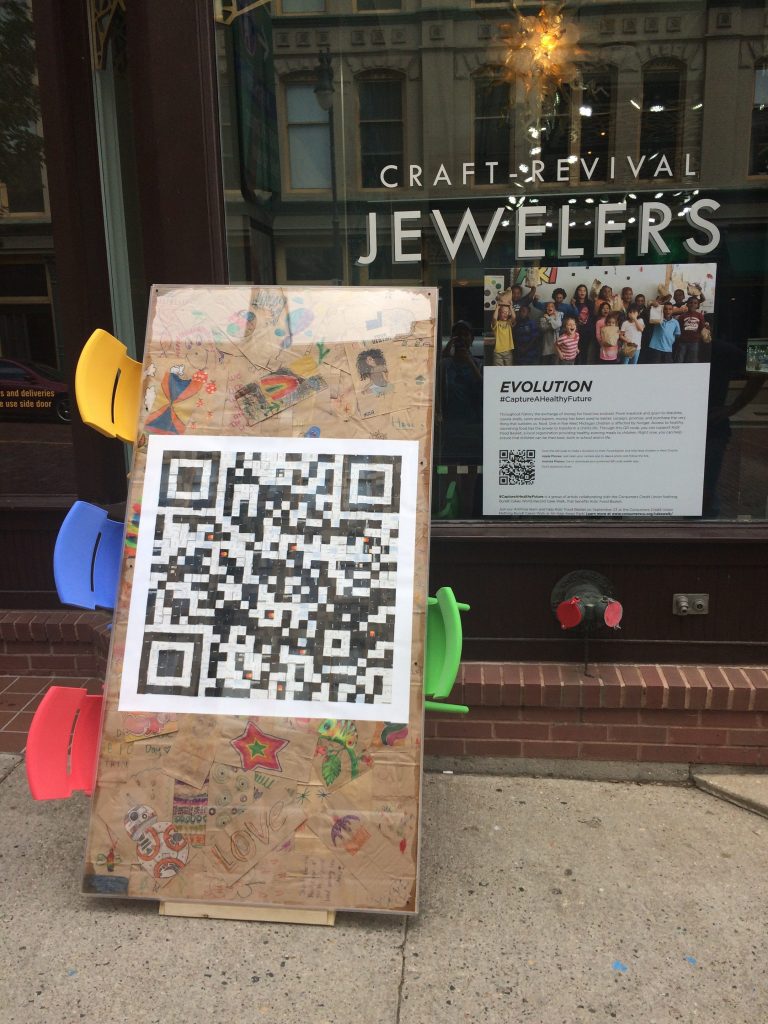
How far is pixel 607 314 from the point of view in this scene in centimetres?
354

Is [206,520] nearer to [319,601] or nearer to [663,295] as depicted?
[319,601]

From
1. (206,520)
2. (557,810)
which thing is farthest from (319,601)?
(557,810)

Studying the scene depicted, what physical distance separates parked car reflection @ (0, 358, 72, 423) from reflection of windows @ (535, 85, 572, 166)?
106 inches

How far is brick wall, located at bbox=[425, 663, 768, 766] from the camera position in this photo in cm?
348

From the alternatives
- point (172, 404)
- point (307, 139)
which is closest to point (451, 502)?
point (172, 404)

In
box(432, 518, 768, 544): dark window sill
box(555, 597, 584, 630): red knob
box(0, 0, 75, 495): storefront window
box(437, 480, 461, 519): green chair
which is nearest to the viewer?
box(555, 597, 584, 630): red knob

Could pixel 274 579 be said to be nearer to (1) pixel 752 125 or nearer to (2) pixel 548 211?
(2) pixel 548 211

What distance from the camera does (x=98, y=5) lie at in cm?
374

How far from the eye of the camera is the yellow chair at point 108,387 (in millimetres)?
2723

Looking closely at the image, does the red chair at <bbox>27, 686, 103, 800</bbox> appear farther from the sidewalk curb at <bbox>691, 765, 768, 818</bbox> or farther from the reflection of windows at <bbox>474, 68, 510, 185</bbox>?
the reflection of windows at <bbox>474, 68, 510, 185</bbox>

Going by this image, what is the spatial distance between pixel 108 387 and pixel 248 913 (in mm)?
1871

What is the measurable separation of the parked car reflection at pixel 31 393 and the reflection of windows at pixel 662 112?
3.09 m

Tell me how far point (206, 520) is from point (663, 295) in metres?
2.25

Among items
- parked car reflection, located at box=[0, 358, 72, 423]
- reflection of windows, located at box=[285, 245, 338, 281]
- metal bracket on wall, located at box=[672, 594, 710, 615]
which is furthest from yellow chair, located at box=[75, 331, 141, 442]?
metal bracket on wall, located at box=[672, 594, 710, 615]
